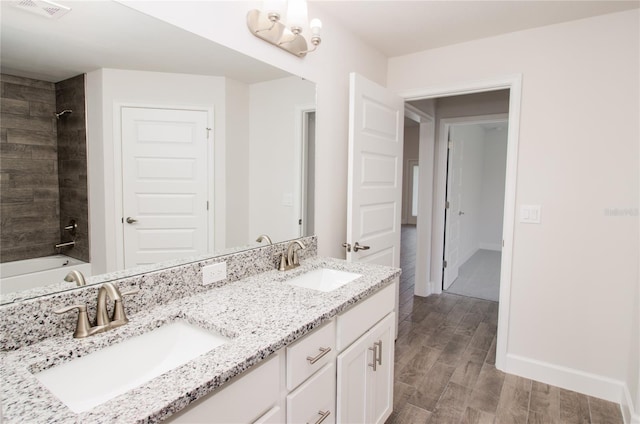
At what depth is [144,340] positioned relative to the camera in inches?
43.1

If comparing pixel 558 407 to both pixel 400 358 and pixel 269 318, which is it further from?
pixel 269 318

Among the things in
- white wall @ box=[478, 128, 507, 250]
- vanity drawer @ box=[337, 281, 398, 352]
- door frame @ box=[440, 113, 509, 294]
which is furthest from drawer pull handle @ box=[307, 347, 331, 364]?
white wall @ box=[478, 128, 507, 250]

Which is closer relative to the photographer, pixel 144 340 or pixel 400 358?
pixel 144 340

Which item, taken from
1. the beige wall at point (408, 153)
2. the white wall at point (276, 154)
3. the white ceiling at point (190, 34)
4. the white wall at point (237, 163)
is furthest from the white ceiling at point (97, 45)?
the beige wall at point (408, 153)

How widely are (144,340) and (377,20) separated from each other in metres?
2.19

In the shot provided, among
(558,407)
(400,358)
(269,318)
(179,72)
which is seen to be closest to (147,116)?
(179,72)

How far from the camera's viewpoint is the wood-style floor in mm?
2023

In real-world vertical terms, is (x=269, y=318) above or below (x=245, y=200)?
below

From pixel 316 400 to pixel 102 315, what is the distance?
30.4 inches

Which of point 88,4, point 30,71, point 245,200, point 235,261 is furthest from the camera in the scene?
point 245,200

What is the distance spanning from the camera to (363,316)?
5.02 feet

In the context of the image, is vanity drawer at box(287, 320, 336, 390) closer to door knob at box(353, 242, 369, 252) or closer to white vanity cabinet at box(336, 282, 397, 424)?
white vanity cabinet at box(336, 282, 397, 424)

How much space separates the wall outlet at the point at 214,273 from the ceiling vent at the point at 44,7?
0.98m

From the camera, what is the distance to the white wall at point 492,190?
6.38 meters
